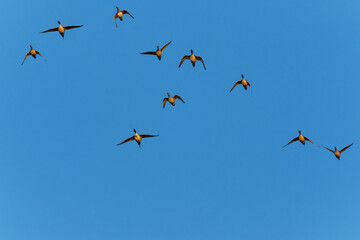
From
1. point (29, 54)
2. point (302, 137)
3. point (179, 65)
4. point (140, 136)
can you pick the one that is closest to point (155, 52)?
point (179, 65)

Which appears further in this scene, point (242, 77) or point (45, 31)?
point (242, 77)

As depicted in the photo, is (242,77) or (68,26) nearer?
(68,26)

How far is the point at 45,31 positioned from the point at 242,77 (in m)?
21.9

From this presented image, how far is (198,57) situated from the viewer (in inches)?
2080

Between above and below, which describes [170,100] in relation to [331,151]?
above

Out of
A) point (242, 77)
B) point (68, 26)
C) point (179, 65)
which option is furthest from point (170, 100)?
point (68, 26)

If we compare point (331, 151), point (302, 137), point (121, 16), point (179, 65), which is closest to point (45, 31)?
point (121, 16)

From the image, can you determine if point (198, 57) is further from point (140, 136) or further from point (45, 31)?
point (45, 31)

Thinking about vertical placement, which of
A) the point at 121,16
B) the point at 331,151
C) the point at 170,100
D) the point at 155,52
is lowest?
the point at 331,151

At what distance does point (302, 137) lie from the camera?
5338 cm

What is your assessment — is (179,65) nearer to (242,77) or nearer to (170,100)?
(170,100)

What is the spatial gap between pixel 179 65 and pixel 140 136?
872cm

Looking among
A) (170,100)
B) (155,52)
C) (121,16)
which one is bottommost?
(170,100)

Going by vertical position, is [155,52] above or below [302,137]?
above
